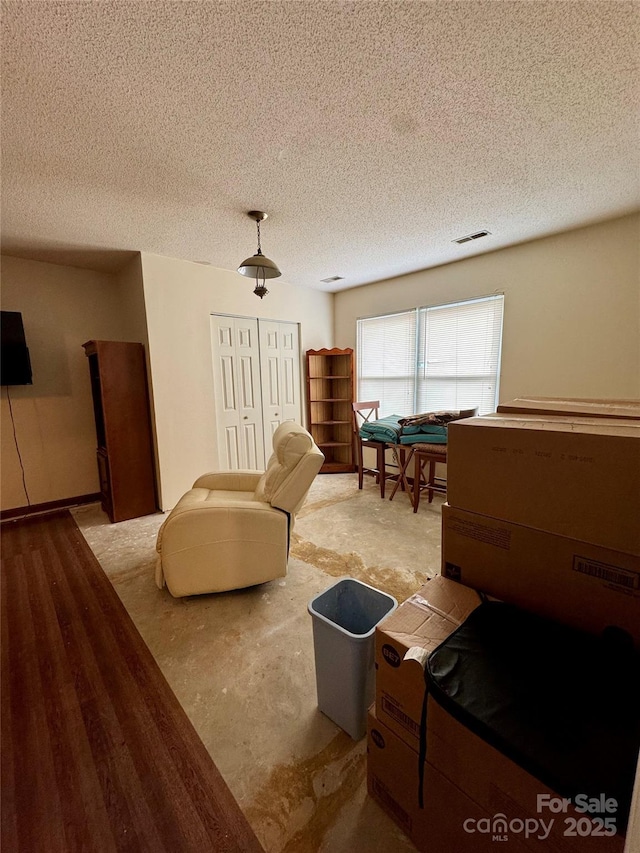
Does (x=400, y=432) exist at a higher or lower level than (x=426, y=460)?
higher

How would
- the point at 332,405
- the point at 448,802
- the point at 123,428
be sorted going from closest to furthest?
the point at 448,802 < the point at 123,428 < the point at 332,405

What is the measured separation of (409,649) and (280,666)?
1049mm

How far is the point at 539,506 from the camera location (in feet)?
3.23

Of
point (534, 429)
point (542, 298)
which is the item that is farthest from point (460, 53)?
point (542, 298)

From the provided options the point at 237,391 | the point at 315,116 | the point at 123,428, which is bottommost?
the point at 123,428

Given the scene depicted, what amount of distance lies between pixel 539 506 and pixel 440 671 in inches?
20.3

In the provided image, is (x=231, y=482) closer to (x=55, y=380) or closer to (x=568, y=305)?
(x=55, y=380)

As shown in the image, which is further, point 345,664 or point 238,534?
point 238,534

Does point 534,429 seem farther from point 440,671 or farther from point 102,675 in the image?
point 102,675

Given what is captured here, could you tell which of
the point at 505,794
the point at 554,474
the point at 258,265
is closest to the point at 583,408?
the point at 554,474

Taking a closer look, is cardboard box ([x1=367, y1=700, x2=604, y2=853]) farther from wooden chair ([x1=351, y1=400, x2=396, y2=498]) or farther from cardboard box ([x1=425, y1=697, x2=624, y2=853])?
wooden chair ([x1=351, y1=400, x2=396, y2=498])

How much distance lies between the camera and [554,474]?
37.7 inches

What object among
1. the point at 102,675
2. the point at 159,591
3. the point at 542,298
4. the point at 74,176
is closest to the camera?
the point at 102,675

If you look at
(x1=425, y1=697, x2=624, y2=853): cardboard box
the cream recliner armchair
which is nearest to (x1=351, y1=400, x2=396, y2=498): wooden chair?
the cream recliner armchair
